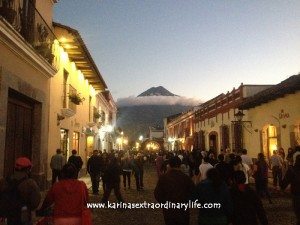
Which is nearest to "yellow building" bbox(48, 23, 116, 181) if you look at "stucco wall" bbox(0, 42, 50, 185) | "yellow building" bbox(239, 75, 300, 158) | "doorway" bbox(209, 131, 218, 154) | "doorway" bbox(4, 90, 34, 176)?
"stucco wall" bbox(0, 42, 50, 185)

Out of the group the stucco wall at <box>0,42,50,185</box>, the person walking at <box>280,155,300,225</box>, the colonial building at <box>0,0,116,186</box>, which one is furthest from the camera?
the colonial building at <box>0,0,116,186</box>

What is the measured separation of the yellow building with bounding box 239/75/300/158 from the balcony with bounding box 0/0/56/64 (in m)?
9.58

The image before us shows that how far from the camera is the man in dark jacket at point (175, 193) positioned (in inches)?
200

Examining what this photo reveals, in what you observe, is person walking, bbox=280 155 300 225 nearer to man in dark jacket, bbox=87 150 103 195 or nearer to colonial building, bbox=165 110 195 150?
man in dark jacket, bbox=87 150 103 195

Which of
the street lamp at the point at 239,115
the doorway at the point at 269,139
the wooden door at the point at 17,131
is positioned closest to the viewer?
the wooden door at the point at 17,131

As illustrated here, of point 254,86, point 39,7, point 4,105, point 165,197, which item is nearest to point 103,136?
point 254,86

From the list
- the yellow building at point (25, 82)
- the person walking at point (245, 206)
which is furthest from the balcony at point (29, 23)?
the person walking at point (245, 206)

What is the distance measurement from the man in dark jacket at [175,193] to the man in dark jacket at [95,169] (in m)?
9.14

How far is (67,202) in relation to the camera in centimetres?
439

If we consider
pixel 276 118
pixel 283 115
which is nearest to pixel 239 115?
pixel 276 118

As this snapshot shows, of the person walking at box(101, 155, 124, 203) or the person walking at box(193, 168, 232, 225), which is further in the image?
the person walking at box(101, 155, 124, 203)

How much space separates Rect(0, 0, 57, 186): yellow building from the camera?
8.32 m

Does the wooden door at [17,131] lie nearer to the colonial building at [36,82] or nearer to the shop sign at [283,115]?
the colonial building at [36,82]

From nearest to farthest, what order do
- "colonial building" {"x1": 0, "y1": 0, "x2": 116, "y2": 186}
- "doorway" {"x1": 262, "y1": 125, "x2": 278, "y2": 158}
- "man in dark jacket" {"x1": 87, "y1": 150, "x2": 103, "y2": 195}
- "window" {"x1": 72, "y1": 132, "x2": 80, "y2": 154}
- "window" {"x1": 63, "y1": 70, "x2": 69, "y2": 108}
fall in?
"colonial building" {"x1": 0, "y1": 0, "x2": 116, "y2": 186} < "man in dark jacket" {"x1": 87, "y1": 150, "x2": 103, "y2": 195} < "window" {"x1": 63, "y1": 70, "x2": 69, "y2": 108} < "doorway" {"x1": 262, "y1": 125, "x2": 278, "y2": 158} < "window" {"x1": 72, "y1": 132, "x2": 80, "y2": 154}
